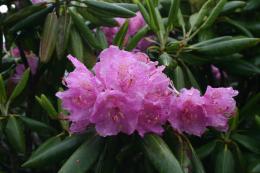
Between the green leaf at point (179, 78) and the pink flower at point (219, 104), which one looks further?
the green leaf at point (179, 78)

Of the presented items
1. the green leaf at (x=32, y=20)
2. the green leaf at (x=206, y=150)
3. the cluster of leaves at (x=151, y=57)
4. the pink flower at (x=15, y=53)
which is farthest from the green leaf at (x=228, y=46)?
the pink flower at (x=15, y=53)

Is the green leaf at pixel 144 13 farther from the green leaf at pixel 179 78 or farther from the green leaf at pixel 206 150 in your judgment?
the green leaf at pixel 206 150

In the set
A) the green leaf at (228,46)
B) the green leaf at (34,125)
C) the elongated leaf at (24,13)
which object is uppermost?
the elongated leaf at (24,13)

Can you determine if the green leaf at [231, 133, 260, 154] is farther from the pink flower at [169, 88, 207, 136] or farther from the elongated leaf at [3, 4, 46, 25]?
the elongated leaf at [3, 4, 46, 25]

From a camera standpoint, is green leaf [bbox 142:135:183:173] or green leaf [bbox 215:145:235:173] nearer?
green leaf [bbox 142:135:183:173]

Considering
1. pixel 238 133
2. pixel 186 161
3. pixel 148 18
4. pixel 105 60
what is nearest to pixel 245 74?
pixel 238 133

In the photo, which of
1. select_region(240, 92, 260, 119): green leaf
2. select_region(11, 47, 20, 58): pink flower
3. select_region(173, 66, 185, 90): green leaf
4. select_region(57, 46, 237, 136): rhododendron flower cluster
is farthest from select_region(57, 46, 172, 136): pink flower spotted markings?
select_region(11, 47, 20, 58): pink flower
